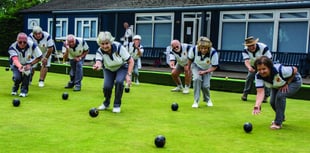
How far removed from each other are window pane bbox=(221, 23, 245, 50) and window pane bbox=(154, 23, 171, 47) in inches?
149

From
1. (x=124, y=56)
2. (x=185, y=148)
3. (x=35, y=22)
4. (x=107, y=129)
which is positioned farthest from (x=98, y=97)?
(x=35, y=22)

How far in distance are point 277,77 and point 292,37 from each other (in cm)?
1400

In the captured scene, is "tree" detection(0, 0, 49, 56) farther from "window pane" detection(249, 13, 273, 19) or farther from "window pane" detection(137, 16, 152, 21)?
"window pane" detection(249, 13, 273, 19)

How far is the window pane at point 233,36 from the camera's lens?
22.5 m

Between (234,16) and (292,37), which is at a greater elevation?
(234,16)

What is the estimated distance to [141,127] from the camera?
7.25 meters

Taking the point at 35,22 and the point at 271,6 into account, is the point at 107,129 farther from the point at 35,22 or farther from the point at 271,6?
the point at 35,22

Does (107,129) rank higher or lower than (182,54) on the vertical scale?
lower

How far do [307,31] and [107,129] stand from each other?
49.6 feet

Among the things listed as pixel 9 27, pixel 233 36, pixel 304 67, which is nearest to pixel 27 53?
pixel 304 67

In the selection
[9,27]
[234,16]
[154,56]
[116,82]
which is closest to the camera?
[116,82]

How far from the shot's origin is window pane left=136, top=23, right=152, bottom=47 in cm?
2691

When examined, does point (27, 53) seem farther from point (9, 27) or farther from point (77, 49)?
point (9, 27)

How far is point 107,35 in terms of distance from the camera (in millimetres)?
8453
